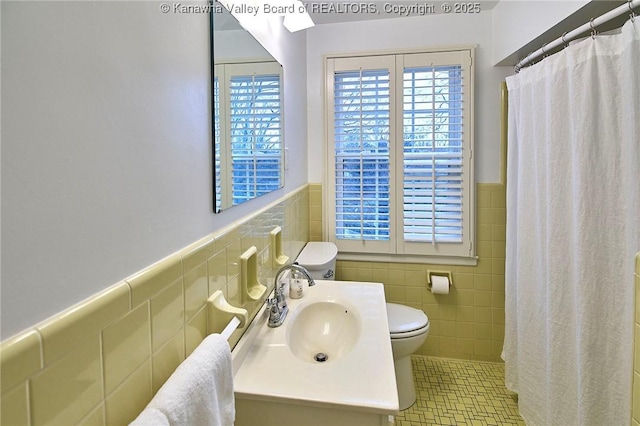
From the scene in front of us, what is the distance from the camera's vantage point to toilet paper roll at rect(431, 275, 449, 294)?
2287 mm

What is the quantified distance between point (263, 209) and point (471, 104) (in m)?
1.49

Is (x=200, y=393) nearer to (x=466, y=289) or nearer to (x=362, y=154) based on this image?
(x=362, y=154)

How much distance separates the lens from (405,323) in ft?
6.47

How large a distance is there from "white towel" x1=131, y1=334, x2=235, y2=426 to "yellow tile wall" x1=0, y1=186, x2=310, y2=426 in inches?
2.6

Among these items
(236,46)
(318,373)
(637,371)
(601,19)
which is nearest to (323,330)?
(318,373)

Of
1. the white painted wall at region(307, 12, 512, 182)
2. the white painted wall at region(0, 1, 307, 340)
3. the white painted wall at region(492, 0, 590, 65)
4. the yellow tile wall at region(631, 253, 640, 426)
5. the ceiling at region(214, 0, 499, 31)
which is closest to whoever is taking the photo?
the white painted wall at region(0, 1, 307, 340)

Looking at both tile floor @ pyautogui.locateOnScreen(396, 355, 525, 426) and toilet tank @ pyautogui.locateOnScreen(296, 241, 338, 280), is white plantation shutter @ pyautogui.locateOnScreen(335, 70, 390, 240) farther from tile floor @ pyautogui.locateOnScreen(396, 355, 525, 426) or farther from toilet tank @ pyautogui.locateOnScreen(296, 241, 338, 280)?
tile floor @ pyautogui.locateOnScreen(396, 355, 525, 426)

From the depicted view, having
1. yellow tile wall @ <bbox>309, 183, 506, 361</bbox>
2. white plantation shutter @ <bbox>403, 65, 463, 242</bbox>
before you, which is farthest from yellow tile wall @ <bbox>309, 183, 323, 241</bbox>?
white plantation shutter @ <bbox>403, 65, 463, 242</bbox>

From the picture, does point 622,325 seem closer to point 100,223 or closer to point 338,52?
point 100,223

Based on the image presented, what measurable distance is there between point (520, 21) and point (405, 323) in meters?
1.64

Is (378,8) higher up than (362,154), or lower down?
higher up

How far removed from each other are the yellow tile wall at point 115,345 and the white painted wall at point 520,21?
156 cm

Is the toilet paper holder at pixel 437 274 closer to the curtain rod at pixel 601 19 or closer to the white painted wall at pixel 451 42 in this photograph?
the white painted wall at pixel 451 42

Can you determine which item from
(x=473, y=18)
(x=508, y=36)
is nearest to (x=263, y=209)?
(x=508, y=36)
